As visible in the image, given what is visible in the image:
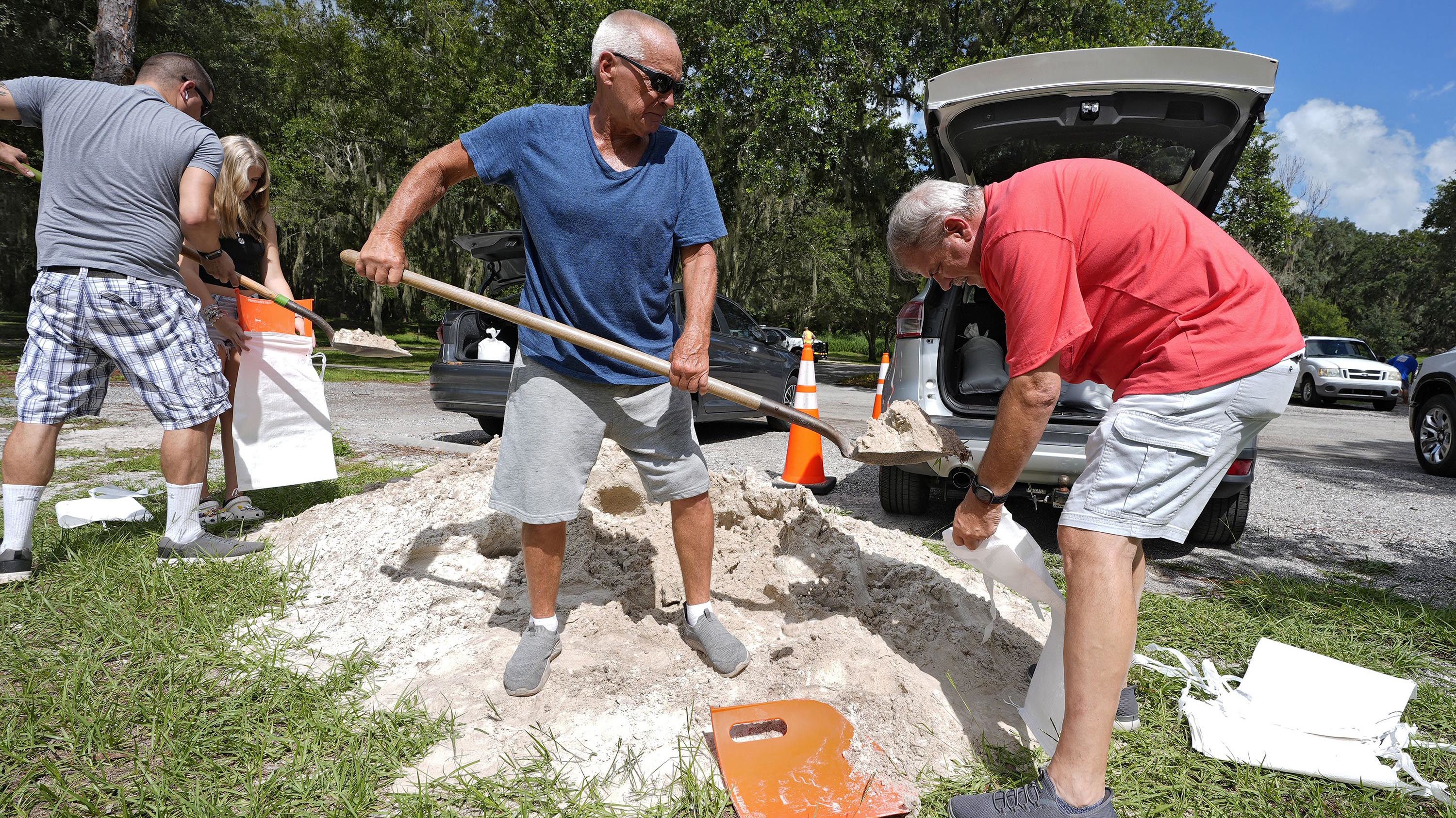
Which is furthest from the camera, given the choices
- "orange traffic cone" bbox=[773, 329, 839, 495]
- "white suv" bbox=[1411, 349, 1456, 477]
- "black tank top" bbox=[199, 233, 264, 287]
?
"white suv" bbox=[1411, 349, 1456, 477]

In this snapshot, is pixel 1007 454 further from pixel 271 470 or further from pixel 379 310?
pixel 379 310

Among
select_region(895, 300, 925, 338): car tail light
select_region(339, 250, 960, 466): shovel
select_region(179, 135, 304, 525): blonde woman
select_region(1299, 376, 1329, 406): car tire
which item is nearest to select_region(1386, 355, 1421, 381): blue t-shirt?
select_region(1299, 376, 1329, 406): car tire

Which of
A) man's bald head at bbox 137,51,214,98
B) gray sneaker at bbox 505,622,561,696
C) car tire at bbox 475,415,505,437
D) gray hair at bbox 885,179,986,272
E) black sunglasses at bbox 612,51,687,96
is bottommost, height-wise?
car tire at bbox 475,415,505,437

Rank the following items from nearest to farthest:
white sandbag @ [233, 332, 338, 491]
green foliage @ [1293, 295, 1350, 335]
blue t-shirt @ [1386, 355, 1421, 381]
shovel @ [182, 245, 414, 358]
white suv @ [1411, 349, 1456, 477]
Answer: shovel @ [182, 245, 414, 358] → white sandbag @ [233, 332, 338, 491] → white suv @ [1411, 349, 1456, 477] → blue t-shirt @ [1386, 355, 1421, 381] → green foliage @ [1293, 295, 1350, 335]

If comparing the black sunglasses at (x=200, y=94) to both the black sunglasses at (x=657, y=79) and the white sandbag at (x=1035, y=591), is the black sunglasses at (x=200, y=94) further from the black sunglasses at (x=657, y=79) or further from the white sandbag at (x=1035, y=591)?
the white sandbag at (x=1035, y=591)

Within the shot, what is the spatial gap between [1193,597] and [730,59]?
11693 millimetres

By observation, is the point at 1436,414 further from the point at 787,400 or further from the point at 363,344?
the point at 363,344

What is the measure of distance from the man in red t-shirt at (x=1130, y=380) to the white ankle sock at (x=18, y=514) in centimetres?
358

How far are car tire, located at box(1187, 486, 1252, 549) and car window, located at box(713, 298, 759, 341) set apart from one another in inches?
188

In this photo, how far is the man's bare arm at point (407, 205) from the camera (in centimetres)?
237

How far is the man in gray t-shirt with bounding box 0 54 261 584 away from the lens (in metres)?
2.87

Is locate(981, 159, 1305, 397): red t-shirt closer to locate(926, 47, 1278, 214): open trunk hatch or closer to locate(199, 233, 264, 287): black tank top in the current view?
locate(926, 47, 1278, 214): open trunk hatch

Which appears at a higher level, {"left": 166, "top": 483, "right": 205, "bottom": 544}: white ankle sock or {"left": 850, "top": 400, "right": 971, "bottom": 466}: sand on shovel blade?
{"left": 850, "top": 400, "right": 971, "bottom": 466}: sand on shovel blade

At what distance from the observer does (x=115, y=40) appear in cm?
1001
